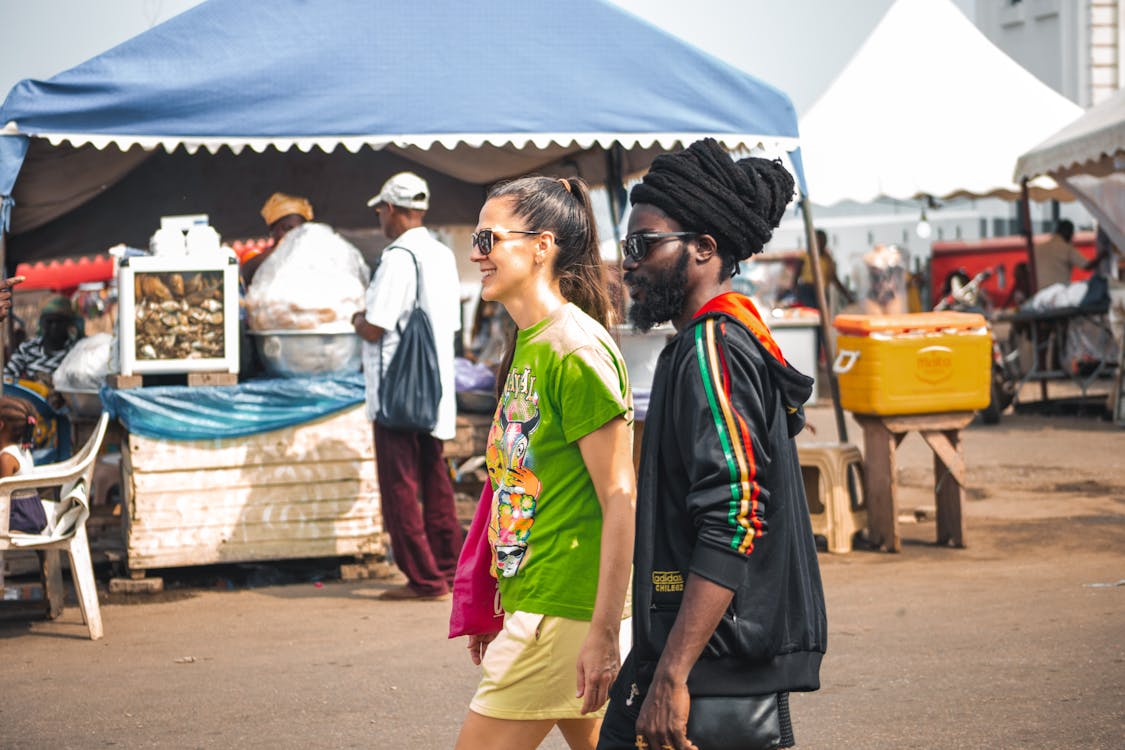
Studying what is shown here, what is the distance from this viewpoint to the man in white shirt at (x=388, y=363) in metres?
7.51

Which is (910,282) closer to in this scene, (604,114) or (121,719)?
(604,114)

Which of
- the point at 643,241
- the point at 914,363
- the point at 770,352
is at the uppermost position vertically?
the point at 643,241

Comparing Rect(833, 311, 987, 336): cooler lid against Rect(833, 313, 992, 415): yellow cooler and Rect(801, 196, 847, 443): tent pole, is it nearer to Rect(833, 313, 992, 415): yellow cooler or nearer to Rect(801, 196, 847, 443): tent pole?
Rect(833, 313, 992, 415): yellow cooler

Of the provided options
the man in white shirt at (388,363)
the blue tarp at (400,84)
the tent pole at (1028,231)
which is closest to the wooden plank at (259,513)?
the man in white shirt at (388,363)

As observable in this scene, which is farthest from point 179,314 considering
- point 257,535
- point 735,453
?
point 735,453

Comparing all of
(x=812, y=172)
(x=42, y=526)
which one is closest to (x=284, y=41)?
(x=42, y=526)

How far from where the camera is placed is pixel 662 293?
9.04 feet

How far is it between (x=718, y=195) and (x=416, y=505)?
16.6ft

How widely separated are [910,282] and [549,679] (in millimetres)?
22728

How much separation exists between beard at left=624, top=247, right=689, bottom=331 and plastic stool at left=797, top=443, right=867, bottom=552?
559 cm

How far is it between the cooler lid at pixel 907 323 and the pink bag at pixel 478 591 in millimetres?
5132

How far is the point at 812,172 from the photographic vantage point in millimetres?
16547

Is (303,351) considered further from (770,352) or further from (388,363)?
(770,352)

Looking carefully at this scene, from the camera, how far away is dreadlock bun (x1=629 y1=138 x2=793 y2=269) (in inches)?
107
